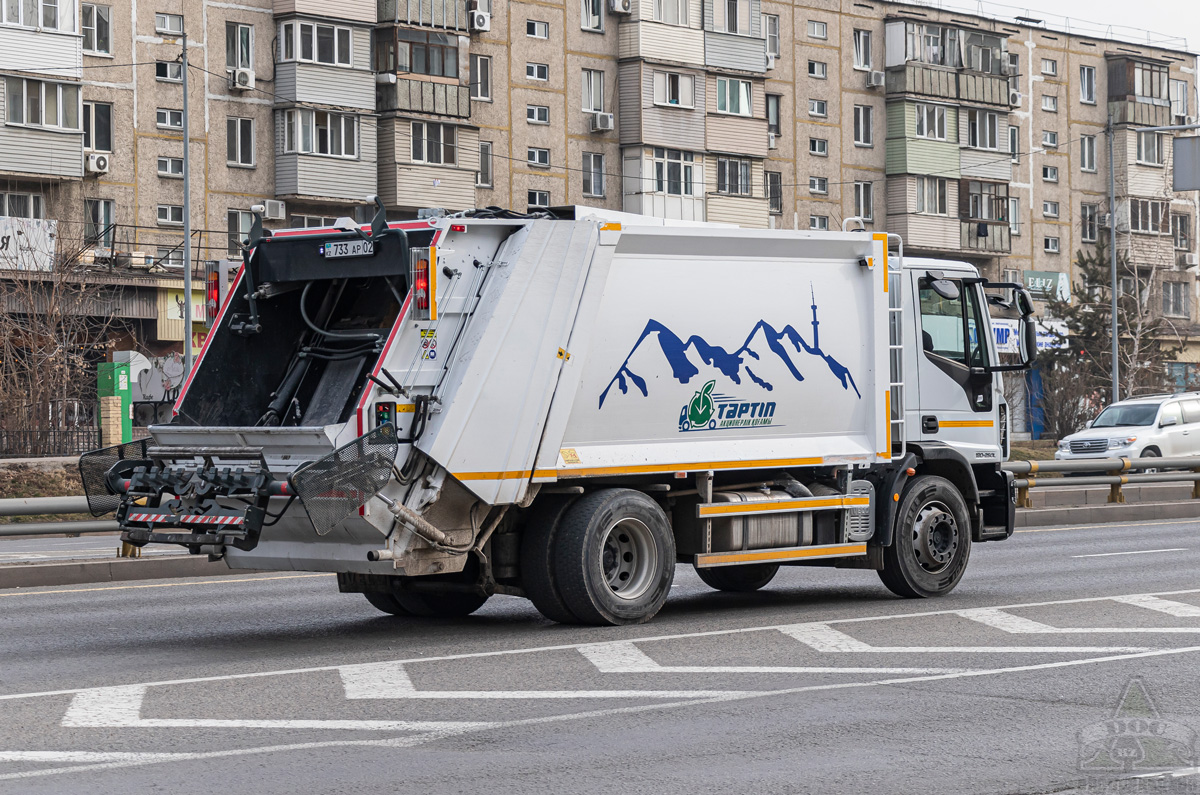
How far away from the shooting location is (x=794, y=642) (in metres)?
10.9

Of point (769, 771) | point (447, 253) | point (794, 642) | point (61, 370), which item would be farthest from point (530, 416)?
point (61, 370)

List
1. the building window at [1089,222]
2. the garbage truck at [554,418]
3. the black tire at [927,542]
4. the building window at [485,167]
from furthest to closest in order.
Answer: the building window at [1089,222] → the building window at [485,167] → the black tire at [927,542] → the garbage truck at [554,418]

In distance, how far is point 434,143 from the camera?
5034 centimetres

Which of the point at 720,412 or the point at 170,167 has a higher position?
the point at 170,167

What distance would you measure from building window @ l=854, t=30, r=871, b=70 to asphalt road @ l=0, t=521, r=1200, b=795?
5049 centimetres

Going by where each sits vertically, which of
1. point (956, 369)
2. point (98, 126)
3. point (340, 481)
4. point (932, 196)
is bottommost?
point (340, 481)

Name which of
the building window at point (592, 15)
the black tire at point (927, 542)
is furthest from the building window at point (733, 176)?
the black tire at point (927, 542)

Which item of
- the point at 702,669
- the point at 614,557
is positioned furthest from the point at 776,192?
the point at 702,669

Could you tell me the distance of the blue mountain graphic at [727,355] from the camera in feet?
38.9

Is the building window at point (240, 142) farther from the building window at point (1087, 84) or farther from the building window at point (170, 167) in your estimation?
the building window at point (1087, 84)

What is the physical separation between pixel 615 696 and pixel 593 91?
155 ft

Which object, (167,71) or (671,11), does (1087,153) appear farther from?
(167,71)

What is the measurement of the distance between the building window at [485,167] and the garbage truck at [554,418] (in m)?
39.5

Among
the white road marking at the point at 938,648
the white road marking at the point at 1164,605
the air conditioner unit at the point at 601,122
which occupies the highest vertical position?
the air conditioner unit at the point at 601,122
